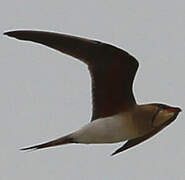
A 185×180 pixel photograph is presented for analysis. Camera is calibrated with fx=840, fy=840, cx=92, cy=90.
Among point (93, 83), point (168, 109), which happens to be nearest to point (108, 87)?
point (93, 83)

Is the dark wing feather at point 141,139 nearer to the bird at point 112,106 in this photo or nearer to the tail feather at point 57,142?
the bird at point 112,106

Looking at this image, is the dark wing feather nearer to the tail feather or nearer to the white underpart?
the white underpart

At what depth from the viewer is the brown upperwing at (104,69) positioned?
3957mm

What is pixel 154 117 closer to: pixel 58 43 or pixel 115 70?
pixel 115 70

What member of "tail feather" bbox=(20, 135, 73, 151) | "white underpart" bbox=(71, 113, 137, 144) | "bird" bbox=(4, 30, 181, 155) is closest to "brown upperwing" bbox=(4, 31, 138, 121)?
"bird" bbox=(4, 30, 181, 155)

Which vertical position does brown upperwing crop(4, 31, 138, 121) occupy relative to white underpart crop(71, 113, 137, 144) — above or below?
above

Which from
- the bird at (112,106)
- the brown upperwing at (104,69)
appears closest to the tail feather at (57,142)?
the bird at (112,106)

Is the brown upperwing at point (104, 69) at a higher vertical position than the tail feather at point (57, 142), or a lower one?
higher

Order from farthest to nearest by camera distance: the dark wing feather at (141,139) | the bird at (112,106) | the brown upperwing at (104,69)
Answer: the dark wing feather at (141,139)
the bird at (112,106)
the brown upperwing at (104,69)

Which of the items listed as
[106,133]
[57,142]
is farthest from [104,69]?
[57,142]

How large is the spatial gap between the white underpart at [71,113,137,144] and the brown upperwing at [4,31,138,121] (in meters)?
0.14

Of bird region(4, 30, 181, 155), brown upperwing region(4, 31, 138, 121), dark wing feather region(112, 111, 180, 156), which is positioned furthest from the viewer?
dark wing feather region(112, 111, 180, 156)

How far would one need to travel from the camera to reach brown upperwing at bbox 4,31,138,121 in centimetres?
396

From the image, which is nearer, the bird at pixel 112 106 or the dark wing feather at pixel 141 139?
the bird at pixel 112 106
